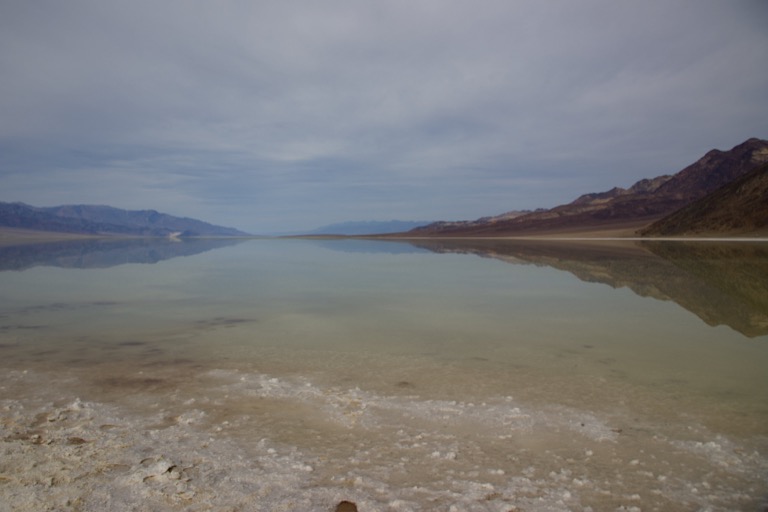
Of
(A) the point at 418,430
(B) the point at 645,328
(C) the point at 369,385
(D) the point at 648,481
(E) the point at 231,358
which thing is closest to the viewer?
(D) the point at 648,481

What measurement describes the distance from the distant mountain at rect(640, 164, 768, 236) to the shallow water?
57.3 m

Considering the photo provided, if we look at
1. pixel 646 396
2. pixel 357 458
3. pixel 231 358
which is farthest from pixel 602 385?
pixel 231 358

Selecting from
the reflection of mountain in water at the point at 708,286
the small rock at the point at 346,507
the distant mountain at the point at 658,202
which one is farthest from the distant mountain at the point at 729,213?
the small rock at the point at 346,507

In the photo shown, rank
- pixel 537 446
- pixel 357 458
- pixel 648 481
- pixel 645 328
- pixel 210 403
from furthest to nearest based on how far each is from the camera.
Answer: pixel 645 328, pixel 210 403, pixel 537 446, pixel 357 458, pixel 648 481

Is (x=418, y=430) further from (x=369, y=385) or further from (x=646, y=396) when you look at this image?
(x=646, y=396)

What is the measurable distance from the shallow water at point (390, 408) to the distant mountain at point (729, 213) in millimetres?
57317

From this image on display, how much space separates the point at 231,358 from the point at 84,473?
10.9 feet

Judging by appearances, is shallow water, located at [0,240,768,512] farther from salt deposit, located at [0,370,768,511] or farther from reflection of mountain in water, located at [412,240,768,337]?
reflection of mountain in water, located at [412,240,768,337]

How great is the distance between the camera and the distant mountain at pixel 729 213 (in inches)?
2207

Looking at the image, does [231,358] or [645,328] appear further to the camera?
[645,328]

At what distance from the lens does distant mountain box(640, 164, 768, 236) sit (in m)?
56.1

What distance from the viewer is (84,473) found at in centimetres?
348

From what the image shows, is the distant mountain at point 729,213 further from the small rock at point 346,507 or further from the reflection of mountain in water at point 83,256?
the small rock at point 346,507

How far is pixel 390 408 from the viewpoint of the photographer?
4801mm
